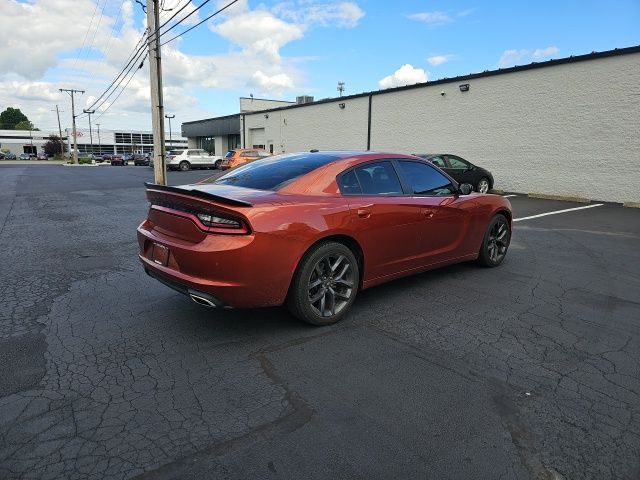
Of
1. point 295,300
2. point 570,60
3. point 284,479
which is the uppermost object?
point 570,60

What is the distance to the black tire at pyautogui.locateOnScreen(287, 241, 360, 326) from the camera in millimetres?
3867

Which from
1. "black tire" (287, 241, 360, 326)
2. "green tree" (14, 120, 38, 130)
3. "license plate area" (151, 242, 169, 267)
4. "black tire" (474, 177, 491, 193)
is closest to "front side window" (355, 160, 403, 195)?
"black tire" (287, 241, 360, 326)

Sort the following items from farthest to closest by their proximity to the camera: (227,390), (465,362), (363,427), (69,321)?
(69,321), (465,362), (227,390), (363,427)

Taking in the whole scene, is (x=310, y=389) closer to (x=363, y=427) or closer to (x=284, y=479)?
(x=363, y=427)

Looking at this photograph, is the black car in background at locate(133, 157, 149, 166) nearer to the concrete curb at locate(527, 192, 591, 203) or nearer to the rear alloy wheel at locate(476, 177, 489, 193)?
the rear alloy wheel at locate(476, 177, 489, 193)

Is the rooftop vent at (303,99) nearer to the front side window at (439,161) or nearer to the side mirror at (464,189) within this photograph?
the front side window at (439,161)

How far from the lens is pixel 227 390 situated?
9.84ft

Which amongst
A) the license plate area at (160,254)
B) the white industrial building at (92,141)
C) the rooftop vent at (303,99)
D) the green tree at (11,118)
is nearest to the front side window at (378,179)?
the license plate area at (160,254)

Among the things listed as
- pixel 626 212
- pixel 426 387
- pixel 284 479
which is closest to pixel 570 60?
pixel 626 212

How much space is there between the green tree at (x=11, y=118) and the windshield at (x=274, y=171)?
172 meters

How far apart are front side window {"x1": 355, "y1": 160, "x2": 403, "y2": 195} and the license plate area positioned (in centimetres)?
189

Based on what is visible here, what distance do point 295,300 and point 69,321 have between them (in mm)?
2076

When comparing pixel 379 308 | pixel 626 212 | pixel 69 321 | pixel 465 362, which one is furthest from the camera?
pixel 626 212

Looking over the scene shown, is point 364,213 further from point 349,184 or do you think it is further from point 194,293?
point 194,293
